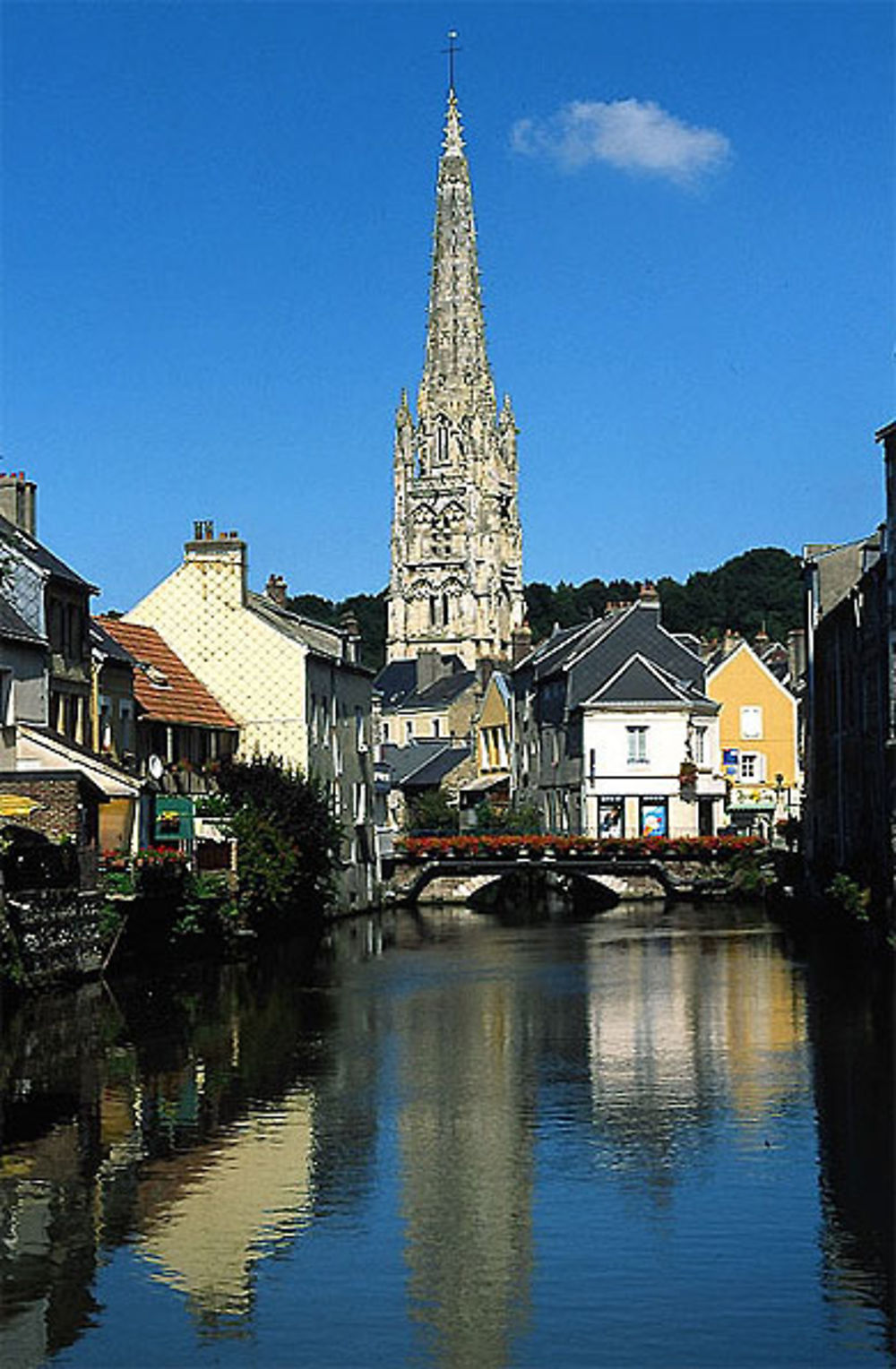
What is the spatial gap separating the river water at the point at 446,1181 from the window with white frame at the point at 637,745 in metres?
42.3

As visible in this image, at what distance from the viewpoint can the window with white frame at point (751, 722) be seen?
93125 mm


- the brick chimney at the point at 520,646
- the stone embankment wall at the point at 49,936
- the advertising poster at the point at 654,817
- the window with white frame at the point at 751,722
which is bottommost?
the stone embankment wall at the point at 49,936

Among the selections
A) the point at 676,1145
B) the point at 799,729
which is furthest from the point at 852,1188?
the point at 799,729

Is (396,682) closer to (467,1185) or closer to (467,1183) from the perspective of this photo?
(467,1183)

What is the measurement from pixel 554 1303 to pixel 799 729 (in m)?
74.0

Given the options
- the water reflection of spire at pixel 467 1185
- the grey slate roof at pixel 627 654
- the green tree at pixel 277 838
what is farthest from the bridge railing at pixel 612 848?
the water reflection of spire at pixel 467 1185

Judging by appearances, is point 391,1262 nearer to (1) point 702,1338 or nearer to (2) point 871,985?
(1) point 702,1338

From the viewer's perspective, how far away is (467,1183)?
75.8 feet

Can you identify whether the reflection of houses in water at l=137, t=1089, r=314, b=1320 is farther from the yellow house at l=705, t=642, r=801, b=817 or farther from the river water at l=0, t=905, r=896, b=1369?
the yellow house at l=705, t=642, r=801, b=817

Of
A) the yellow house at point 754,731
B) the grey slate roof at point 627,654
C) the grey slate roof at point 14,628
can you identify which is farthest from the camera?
the yellow house at point 754,731

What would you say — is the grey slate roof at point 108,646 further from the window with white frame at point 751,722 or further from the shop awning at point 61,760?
the window with white frame at point 751,722

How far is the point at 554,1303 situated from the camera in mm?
18047

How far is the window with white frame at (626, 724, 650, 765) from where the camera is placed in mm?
84062

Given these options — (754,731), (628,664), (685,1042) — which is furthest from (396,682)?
(685,1042)
